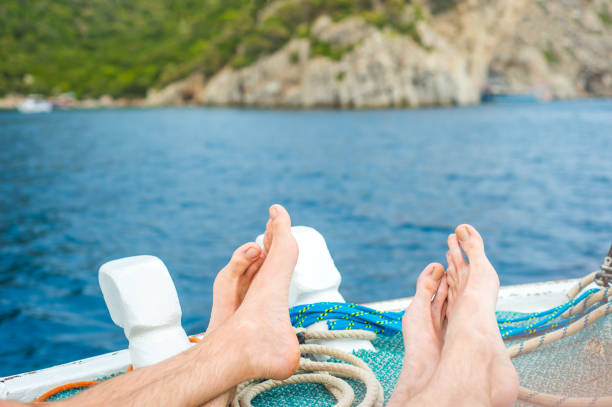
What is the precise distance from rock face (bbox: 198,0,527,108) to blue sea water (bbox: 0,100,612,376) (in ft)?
110

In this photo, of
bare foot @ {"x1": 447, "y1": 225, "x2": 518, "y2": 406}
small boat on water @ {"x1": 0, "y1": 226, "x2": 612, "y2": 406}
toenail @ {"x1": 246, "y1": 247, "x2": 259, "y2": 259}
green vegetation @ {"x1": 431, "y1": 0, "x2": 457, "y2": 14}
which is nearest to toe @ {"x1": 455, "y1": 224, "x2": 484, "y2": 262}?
bare foot @ {"x1": 447, "y1": 225, "x2": 518, "y2": 406}

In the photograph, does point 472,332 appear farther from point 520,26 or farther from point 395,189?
point 520,26

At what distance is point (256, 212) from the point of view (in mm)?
11266

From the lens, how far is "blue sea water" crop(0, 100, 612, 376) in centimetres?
618

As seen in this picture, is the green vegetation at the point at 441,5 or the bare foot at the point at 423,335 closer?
the bare foot at the point at 423,335

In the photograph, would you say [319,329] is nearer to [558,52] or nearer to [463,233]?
[463,233]

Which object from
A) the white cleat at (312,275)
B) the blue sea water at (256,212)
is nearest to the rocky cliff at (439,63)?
the blue sea water at (256,212)

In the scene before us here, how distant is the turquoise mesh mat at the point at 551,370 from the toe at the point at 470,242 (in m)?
0.45

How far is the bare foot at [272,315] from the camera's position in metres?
1.34

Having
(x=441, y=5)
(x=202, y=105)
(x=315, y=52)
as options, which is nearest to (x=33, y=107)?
(x=202, y=105)

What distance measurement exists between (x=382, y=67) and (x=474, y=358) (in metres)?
58.5

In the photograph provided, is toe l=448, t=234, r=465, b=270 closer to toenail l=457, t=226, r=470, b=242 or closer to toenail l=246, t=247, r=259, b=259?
toenail l=457, t=226, r=470, b=242

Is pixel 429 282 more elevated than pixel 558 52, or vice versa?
pixel 558 52

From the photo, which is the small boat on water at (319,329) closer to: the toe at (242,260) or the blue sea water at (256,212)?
the toe at (242,260)
